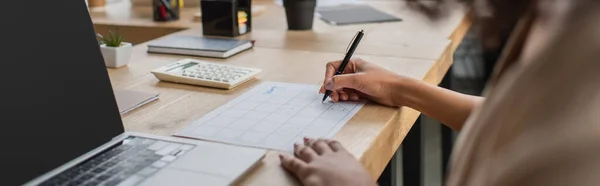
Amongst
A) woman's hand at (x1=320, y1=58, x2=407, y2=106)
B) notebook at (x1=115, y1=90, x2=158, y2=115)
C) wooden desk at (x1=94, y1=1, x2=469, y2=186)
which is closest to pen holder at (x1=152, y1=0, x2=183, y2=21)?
wooden desk at (x1=94, y1=1, x2=469, y2=186)

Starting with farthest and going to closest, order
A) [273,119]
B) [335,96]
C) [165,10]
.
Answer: [165,10] < [335,96] < [273,119]

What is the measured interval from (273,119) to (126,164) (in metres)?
0.25

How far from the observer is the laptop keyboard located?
2.51 feet

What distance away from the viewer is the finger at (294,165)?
0.80 meters

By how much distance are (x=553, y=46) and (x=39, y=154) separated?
1.85 ft

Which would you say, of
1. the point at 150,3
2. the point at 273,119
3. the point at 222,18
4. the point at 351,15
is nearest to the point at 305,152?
the point at 273,119

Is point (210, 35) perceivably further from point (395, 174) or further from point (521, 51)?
point (521, 51)

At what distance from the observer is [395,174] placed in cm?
161

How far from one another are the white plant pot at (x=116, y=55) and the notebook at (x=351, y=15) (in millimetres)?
685

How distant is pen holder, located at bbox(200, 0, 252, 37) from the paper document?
56 cm

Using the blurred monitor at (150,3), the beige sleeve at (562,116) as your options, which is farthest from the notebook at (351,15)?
the beige sleeve at (562,116)

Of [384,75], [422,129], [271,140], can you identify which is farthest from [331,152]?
Result: [422,129]

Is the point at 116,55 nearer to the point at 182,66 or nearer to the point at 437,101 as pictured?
the point at 182,66

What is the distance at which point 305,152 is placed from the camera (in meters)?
0.84
